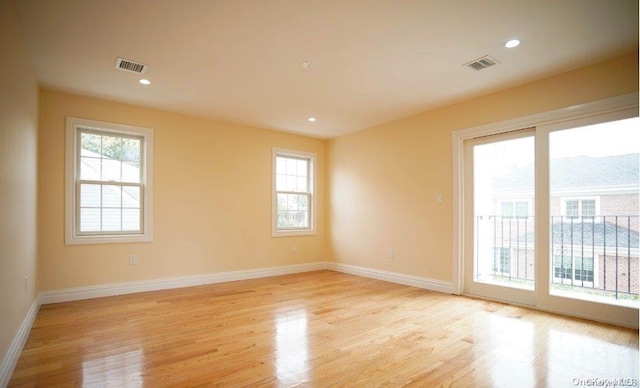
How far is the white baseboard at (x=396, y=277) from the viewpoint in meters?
4.35

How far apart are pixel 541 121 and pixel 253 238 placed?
425cm

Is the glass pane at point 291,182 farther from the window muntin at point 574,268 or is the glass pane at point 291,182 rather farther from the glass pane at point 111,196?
the window muntin at point 574,268

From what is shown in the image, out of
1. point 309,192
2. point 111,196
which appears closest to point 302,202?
point 309,192

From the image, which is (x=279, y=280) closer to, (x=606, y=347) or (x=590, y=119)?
(x=606, y=347)

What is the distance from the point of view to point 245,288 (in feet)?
15.0

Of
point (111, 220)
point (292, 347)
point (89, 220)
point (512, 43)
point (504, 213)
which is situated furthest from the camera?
point (111, 220)

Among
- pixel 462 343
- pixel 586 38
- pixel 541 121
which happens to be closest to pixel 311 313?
pixel 462 343

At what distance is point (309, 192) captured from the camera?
20.2 feet

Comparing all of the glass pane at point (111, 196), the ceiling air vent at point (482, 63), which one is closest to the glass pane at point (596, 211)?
the ceiling air vent at point (482, 63)

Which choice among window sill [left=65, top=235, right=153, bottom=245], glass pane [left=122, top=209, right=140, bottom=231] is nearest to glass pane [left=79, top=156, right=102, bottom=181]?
glass pane [left=122, top=209, right=140, bottom=231]

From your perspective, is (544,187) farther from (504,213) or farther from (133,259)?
(133,259)

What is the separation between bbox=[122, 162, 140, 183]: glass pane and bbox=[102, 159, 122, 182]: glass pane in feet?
0.16

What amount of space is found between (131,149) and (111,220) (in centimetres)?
98

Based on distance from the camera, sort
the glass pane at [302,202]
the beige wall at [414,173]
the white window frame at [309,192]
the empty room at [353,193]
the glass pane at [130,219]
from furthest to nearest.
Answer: the glass pane at [302,202] → the white window frame at [309,192] → the glass pane at [130,219] → the beige wall at [414,173] → the empty room at [353,193]
